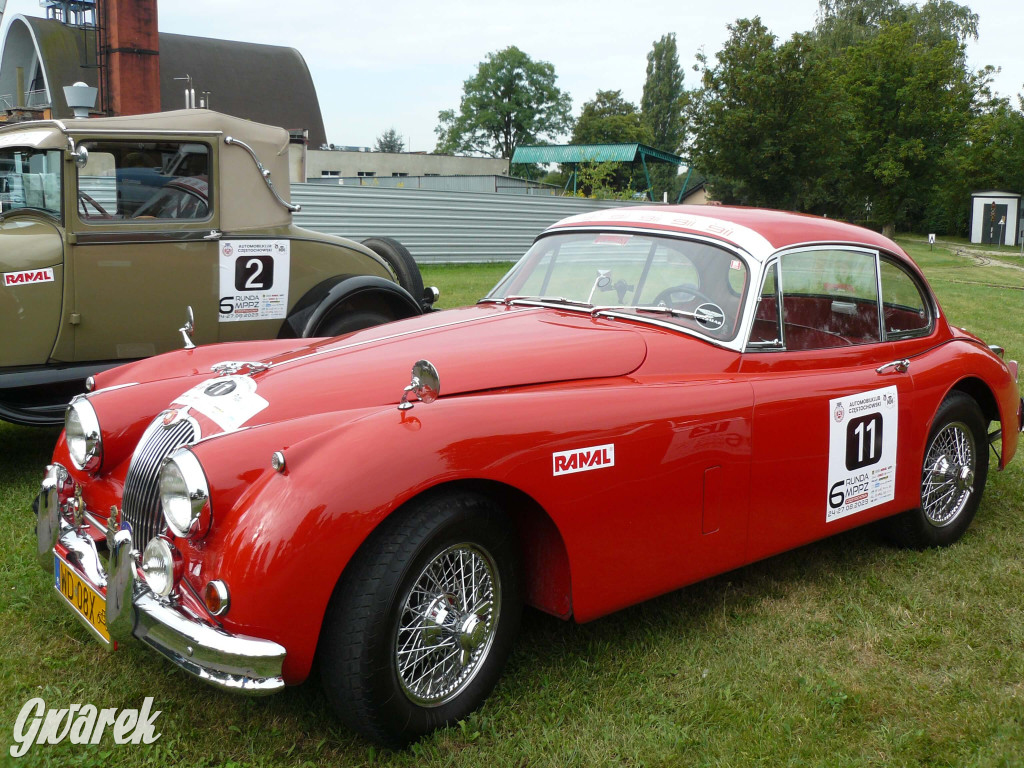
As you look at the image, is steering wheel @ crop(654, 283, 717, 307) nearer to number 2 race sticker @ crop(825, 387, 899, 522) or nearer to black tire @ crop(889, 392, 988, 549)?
number 2 race sticker @ crop(825, 387, 899, 522)

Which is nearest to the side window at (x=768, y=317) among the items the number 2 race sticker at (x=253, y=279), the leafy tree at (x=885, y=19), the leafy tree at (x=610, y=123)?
the number 2 race sticker at (x=253, y=279)

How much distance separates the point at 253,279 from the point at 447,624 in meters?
3.91

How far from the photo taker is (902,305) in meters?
4.30

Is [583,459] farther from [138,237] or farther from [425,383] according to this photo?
[138,237]

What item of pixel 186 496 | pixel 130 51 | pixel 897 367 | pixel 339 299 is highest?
pixel 130 51

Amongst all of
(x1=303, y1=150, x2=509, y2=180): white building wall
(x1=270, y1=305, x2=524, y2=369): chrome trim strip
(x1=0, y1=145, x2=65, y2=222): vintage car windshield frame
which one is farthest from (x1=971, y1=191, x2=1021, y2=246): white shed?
(x1=270, y1=305, x2=524, y2=369): chrome trim strip

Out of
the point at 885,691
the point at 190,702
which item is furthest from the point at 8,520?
the point at 885,691

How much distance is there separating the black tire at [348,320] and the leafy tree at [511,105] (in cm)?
7040

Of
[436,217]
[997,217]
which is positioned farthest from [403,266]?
[997,217]

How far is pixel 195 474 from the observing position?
7.86 ft

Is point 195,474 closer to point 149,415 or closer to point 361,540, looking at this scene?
point 361,540

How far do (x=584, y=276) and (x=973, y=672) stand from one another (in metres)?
2.15

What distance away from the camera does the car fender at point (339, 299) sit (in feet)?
19.1

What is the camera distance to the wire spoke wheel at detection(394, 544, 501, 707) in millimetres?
2561
